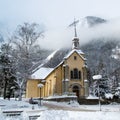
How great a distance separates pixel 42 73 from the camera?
6378cm

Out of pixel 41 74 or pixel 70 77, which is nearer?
pixel 70 77

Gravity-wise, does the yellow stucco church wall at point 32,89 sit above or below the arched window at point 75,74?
below

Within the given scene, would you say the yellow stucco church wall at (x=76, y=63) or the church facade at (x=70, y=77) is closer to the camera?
the church facade at (x=70, y=77)

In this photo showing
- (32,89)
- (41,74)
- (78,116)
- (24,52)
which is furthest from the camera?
(41,74)

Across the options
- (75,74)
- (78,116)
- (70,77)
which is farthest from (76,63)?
(78,116)

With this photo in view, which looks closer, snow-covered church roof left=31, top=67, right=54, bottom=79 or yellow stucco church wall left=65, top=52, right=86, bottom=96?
yellow stucco church wall left=65, top=52, right=86, bottom=96

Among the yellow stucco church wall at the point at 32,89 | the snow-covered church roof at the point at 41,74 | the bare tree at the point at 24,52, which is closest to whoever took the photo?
the bare tree at the point at 24,52

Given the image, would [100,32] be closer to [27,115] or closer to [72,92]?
[72,92]

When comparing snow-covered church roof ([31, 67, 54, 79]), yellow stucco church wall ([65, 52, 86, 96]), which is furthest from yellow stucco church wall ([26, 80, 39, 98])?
yellow stucco church wall ([65, 52, 86, 96])

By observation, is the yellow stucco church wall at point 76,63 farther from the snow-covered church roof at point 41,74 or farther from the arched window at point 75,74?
the snow-covered church roof at point 41,74

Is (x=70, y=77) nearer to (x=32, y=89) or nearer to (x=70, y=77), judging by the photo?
(x=70, y=77)

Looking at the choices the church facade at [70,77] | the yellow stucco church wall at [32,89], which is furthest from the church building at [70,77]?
the yellow stucco church wall at [32,89]

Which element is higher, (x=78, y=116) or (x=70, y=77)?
(x=70, y=77)

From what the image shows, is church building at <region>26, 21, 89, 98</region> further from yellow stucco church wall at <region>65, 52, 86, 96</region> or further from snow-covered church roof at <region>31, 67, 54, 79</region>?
snow-covered church roof at <region>31, 67, 54, 79</region>
